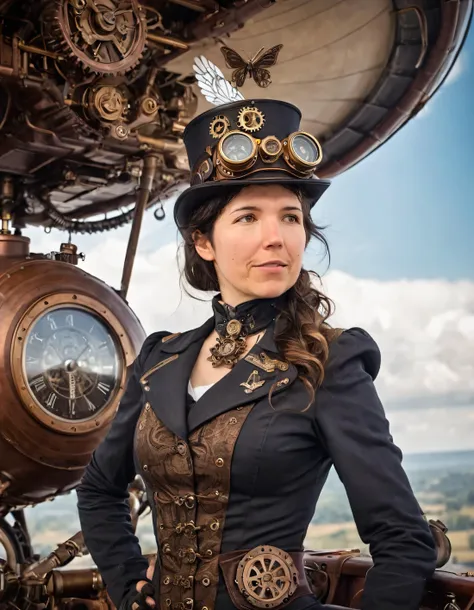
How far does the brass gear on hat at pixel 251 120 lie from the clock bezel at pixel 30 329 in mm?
1513

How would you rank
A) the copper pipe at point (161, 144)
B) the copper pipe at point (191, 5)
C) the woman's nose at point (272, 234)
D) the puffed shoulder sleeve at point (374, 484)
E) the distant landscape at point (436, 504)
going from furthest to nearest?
the distant landscape at point (436, 504) < the copper pipe at point (161, 144) < the copper pipe at point (191, 5) < the woman's nose at point (272, 234) < the puffed shoulder sleeve at point (374, 484)

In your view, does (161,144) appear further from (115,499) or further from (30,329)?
(115,499)

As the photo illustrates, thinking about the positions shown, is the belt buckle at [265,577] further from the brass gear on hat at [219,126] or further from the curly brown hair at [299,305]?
the brass gear on hat at [219,126]

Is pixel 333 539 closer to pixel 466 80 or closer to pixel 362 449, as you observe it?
pixel 466 80

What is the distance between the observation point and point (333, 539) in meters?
4.73

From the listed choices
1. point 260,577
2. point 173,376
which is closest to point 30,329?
point 173,376

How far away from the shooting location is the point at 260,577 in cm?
171

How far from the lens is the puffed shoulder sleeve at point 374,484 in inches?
62.4

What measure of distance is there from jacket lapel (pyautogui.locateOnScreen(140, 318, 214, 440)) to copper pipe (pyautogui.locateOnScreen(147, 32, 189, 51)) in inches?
60.5

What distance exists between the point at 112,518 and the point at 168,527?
32cm

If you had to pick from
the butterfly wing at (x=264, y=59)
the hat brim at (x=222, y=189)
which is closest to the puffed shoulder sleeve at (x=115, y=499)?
the hat brim at (x=222, y=189)

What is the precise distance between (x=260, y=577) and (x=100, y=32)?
6.69 ft

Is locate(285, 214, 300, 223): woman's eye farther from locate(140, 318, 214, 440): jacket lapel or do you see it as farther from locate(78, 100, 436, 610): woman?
locate(140, 318, 214, 440): jacket lapel

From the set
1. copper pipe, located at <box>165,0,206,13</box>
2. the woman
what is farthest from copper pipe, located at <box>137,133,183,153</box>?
the woman
